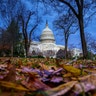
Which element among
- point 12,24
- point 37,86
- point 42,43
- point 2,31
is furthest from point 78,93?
point 42,43

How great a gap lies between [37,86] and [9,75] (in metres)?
0.13

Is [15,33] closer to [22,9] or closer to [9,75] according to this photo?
[22,9]

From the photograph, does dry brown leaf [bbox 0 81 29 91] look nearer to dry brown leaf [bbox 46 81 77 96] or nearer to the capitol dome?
dry brown leaf [bbox 46 81 77 96]

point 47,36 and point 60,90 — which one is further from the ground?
point 47,36

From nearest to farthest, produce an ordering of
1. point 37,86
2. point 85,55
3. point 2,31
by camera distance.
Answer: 1. point 37,86
2. point 85,55
3. point 2,31

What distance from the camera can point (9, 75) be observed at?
3.80ft

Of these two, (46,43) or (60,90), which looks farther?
(46,43)

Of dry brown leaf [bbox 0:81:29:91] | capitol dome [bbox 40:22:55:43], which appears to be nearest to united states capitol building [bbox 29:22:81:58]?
capitol dome [bbox 40:22:55:43]

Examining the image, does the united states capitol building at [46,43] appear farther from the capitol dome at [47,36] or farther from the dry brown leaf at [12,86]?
the dry brown leaf at [12,86]

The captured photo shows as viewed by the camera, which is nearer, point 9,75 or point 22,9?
point 9,75

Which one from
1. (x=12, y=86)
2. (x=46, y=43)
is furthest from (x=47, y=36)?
(x=12, y=86)

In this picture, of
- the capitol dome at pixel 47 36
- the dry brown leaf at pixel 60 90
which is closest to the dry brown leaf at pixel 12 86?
the dry brown leaf at pixel 60 90

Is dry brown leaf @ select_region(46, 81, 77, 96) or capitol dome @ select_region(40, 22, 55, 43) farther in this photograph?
capitol dome @ select_region(40, 22, 55, 43)

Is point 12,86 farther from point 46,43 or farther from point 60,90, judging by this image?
point 46,43
